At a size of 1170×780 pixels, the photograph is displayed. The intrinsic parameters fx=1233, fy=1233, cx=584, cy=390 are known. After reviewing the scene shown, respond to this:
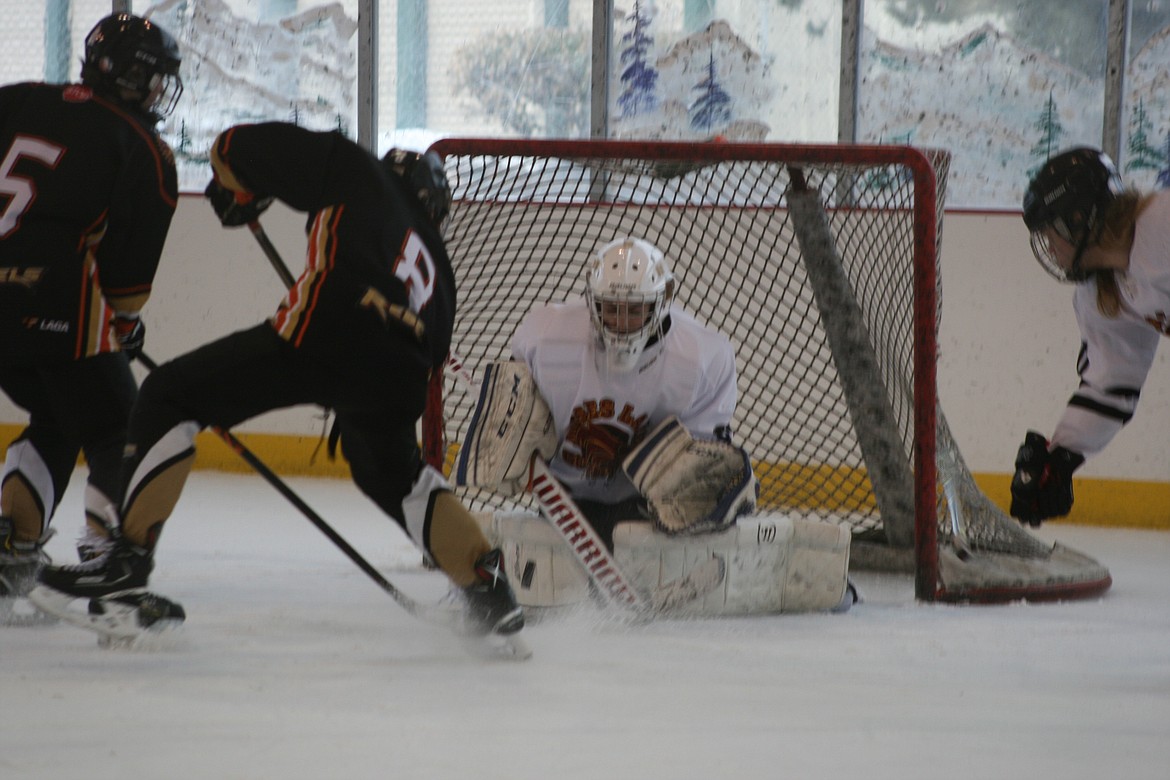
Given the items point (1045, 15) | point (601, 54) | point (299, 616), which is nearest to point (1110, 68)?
point (1045, 15)

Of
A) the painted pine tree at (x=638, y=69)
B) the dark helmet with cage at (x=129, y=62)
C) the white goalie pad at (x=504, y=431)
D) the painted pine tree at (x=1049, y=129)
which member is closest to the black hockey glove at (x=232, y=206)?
the dark helmet with cage at (x=129, y=62)

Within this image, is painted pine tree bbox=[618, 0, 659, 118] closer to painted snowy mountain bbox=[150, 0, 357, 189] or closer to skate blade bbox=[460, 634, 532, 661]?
painted snowy mountain bbox=[150, 0, 357, 189]

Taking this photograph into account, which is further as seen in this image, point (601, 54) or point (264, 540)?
point (601, 54)

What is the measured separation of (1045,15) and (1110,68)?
317mm

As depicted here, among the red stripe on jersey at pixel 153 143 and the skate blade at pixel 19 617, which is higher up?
the red stripe on jersey at pixel 153 143

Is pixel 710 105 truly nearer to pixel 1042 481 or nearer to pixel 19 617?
pixel 1042 481

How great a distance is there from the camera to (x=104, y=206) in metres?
2.31

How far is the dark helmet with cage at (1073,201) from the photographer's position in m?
1.99

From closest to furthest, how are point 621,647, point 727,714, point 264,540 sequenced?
point 727,714 < point 621,647 < point 264,540

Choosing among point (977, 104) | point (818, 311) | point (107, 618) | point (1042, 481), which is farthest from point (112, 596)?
point (977, 104)

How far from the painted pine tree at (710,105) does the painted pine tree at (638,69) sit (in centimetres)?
17

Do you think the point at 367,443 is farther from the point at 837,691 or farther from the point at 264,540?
the point at 264,540

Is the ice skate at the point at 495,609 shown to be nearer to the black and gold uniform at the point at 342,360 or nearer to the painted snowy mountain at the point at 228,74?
the black and gold uniform at the point at 342,360

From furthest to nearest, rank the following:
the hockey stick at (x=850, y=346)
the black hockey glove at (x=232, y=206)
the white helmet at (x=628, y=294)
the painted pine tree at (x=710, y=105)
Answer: the painted pine tree at (x=710, y=105), the hockey stick at (x=850, y=346), the white helmet at (x=628, y=294), the black hockey glove at (x=232, y=206)
